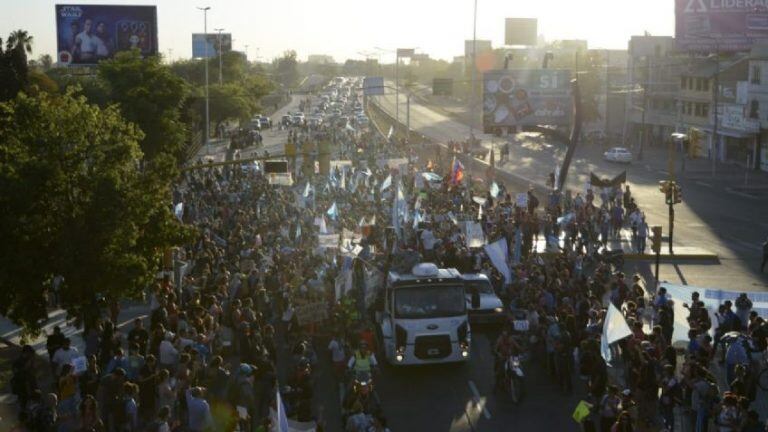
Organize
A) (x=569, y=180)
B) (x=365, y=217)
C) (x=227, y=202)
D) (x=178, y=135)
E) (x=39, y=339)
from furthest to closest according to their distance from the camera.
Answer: (x=569, y=180) → (x=178, y=135) → (x=227, y=202) → (x=365, y=217) → (x=39, y=339)

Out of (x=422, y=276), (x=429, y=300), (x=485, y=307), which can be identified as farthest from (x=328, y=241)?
(x=429, y=300)

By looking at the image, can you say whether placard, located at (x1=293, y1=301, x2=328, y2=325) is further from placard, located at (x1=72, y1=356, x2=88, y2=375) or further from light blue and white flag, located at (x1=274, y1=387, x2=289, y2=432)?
light blue and white flag, located at (x1=274, y1=387, x2=289, y2=432)

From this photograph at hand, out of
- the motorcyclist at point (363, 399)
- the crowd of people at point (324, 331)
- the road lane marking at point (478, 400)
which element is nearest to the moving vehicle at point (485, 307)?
the crowd of people at point (324, 331)

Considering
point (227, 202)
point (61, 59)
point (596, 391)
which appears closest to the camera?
point (596, 391)

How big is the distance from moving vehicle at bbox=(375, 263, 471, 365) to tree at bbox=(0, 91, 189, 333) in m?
5.26

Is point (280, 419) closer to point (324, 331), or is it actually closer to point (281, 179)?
point (324, 331)

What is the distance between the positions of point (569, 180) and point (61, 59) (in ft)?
123

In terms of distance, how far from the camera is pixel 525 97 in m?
67.4

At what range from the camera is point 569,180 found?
62250 mm

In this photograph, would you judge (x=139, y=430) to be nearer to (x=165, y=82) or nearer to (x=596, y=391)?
(x=596, y=391)

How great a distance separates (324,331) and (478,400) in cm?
486

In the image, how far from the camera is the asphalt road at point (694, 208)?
3344cm

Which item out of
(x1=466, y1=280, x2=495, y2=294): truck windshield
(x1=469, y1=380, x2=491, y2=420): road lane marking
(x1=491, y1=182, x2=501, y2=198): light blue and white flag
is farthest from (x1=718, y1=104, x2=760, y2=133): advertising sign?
(x1=469, y1=380, x2=491, y2=420): road lane marking

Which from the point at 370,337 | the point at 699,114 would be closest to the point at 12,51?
the point at 370,337
